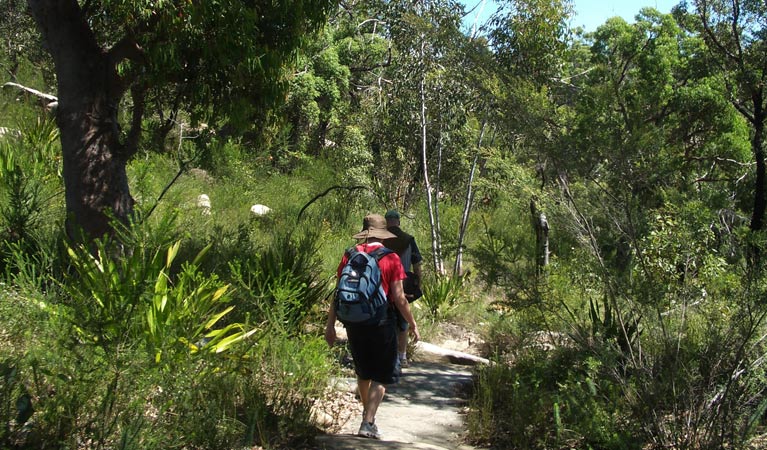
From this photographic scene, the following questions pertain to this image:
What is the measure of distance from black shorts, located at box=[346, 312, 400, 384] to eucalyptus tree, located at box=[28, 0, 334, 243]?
329 cm

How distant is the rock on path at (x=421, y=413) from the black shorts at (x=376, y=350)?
460 millimetres

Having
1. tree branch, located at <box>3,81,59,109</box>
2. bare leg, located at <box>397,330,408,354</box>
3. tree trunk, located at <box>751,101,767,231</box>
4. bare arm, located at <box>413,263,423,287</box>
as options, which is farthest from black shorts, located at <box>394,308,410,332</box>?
tree branch, located at <box>3,81,59,109</box>

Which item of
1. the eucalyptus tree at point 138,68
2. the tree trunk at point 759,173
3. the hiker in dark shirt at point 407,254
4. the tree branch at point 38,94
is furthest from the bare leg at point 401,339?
the tree branch at point 38,94

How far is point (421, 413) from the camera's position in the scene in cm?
696

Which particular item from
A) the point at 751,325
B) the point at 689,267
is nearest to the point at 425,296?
the point at 689,267

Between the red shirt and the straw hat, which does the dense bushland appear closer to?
the red shirt

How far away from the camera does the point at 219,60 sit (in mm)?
7945

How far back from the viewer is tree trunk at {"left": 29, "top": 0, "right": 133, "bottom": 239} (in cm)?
796

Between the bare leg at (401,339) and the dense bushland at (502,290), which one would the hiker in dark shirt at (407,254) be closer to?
Answer: the bare leg at (401,339)

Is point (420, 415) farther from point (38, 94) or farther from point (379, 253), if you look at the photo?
point (38, 94)

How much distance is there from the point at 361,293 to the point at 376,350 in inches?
19.7

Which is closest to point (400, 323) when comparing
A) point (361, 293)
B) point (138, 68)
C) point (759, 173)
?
point (361, 293)

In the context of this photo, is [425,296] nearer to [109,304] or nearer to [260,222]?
[260,222]

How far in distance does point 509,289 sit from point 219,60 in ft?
12.5
